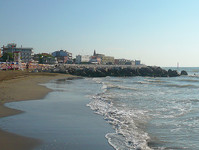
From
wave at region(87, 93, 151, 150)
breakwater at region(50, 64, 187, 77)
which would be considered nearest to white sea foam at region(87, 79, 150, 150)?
wave at region(87, 93, 151, 150)

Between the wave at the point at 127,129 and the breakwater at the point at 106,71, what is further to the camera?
the breakwater at the point at 106,71

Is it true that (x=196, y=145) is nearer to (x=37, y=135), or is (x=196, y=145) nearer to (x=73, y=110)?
(x=37, y=135)

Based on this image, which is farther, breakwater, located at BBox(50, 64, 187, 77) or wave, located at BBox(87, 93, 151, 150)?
breakwater, located at BBox(50, 64, 187, 77)

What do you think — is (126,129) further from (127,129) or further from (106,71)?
(106,71)

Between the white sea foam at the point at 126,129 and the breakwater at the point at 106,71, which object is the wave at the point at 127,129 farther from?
the breakwater at the point at 106,71

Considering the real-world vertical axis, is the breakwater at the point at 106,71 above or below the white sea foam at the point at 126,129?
above

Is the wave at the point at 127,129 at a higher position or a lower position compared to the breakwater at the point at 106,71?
lower

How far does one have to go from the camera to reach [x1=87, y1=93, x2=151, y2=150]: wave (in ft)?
18.4

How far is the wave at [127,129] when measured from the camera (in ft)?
18.4

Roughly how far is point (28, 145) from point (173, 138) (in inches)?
155

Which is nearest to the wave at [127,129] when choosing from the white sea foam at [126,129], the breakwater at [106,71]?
the white sea foam at [126,129]

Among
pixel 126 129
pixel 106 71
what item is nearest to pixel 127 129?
pixel 126 129

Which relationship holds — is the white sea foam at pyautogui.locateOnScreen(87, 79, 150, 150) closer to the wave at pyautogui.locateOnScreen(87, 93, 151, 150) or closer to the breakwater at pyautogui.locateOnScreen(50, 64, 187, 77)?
the wave at pyautogui.locateOnScreen(87, 93, 151, 150)

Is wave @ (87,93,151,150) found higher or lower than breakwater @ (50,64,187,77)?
lower
